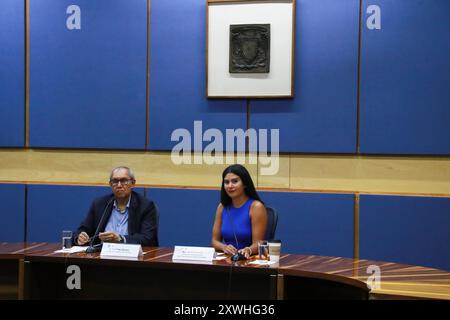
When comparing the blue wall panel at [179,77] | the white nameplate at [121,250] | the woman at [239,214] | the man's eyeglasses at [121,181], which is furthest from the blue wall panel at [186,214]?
the white nameplate at [121,250]

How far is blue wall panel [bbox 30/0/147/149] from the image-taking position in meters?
4.54

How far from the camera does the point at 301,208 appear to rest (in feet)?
14.0

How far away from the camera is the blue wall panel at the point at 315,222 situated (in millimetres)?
4199

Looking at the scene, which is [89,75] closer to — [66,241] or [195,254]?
[66,241]

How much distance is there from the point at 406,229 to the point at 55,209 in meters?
2.85

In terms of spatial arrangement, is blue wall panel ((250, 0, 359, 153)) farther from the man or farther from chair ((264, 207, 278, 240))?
the man

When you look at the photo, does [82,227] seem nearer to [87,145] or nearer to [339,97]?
[87,145]

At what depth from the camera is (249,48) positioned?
4.35 m

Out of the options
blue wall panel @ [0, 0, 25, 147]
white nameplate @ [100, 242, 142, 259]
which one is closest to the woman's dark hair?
white nameplate @ [100, 242, 142, 259]

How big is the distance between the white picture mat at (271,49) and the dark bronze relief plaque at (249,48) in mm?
34

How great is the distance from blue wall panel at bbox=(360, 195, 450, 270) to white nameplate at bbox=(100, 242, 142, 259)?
1.98m

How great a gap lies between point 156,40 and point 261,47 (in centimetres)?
88
